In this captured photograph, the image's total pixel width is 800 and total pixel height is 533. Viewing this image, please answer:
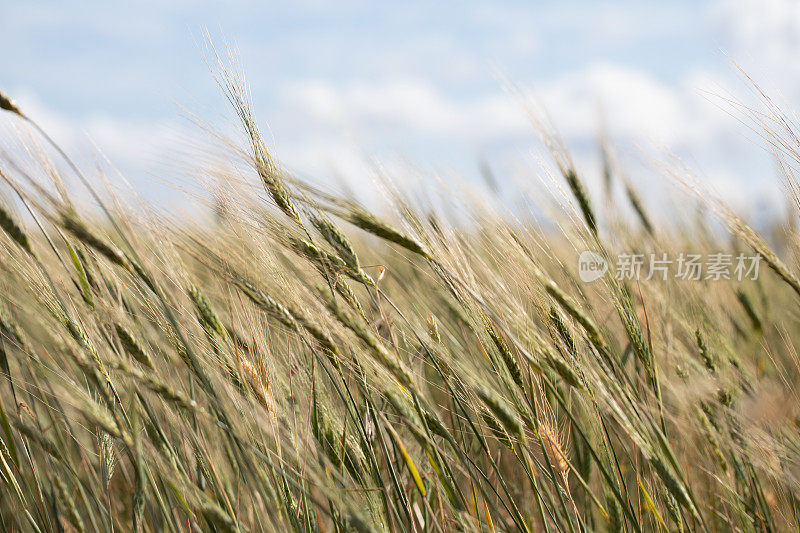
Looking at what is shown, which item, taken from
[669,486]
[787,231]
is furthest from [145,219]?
[787,231]

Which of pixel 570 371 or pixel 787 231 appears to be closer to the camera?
pixel 570 371

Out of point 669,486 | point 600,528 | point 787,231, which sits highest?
point 787,231

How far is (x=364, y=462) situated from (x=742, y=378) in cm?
81

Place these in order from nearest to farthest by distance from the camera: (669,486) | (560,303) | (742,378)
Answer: (669,486) < (560,303) < (742,378)

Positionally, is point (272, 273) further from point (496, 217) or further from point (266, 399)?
point (496, 217)

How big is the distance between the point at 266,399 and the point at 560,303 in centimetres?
51

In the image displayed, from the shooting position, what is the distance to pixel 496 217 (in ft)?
3.46

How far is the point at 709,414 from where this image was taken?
1.12 meters

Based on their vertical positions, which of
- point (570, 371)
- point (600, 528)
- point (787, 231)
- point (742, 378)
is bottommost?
point (600, 528)

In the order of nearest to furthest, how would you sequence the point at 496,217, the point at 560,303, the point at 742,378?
the point at 560,303 → the point at 496,217 → the point at 742,378

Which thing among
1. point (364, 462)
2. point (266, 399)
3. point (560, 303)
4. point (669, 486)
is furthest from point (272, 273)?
point (669, 486)

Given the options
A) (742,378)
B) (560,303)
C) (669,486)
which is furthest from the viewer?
(742,378)

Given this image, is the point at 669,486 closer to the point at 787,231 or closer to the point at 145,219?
the point at 787,231

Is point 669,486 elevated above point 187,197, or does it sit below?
below
